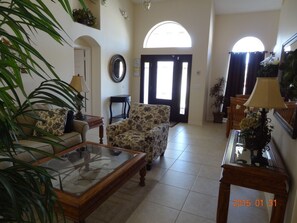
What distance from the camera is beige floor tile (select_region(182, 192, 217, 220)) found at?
2182 mm

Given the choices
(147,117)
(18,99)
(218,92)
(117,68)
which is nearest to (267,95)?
(18,99)

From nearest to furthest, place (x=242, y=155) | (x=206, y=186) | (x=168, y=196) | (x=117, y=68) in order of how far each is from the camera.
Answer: (x=242, y=155) → (x=168, y=196) → (x=206, y=186) → (x=117, y=68)

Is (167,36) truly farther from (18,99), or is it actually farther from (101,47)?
(18,99)

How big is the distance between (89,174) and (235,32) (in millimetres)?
6093

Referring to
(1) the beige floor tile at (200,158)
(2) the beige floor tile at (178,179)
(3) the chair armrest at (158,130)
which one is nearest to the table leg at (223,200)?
(2) the beige floor tile at (178,179)

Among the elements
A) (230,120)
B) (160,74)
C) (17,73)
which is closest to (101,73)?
(160,74)

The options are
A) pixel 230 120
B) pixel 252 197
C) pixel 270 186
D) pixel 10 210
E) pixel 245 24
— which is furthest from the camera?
pixel 245 24

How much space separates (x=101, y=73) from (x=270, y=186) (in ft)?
15.5

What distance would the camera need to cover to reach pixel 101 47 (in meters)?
5.30

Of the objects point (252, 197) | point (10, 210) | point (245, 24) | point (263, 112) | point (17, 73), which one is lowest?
point (252, 197)

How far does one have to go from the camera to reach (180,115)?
648cm

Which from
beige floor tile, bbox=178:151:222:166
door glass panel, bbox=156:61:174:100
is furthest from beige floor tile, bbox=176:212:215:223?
door glass panel, bbox=156:61:174:100

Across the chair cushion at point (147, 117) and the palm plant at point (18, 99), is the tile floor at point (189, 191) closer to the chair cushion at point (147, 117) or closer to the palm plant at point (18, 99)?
the chair cushion at point (147, 117)

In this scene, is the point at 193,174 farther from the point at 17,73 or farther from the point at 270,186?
the point at 17,73
